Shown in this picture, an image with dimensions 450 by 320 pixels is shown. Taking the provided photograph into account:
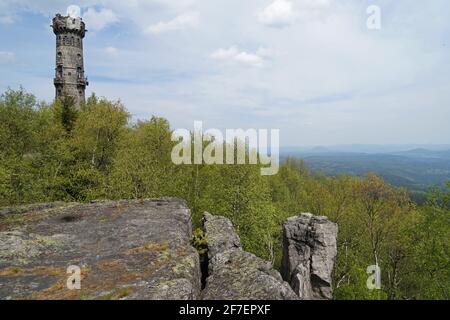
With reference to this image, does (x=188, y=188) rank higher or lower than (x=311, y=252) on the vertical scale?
higher

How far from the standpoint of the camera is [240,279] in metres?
13.5

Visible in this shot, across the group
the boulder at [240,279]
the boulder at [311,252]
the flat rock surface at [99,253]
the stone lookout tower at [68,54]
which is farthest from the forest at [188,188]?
the stone lookout tower at [68,54]

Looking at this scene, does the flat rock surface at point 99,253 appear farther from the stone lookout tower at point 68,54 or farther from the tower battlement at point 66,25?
the tower battlement at point 66,25

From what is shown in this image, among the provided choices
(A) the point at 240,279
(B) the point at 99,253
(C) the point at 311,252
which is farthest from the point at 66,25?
(A) the point at 240,279

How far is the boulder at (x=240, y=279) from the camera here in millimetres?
12273

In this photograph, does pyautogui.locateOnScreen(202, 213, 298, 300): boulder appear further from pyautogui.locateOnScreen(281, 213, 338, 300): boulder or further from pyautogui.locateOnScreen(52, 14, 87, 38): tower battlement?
pyautogui.locateOnScreen(52, 14, 87, 38): tower battlement

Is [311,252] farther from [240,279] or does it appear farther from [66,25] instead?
[66,25]

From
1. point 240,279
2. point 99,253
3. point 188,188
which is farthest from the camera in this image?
point 188,188

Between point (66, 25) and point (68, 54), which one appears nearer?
point (66, 25)

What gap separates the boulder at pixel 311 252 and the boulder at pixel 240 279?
15.0m

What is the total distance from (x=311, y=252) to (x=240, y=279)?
2183 centimetres

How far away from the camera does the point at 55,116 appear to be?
51250 mm
